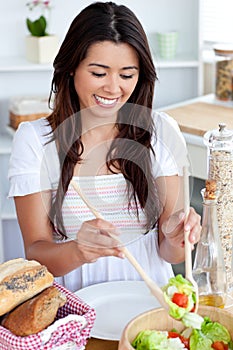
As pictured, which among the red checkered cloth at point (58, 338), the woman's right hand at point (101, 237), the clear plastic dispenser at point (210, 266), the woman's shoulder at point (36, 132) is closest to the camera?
the red checkered cloth at point (58, 338)

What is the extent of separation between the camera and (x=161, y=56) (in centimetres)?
282

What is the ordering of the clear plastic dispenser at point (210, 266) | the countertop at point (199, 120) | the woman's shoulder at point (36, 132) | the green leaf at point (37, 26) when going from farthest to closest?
the green leaf at point (37, 26)
the countertop at point (199, 120)
the woman's shoulder at point (36, 132)
the clear plastic dispenser at point (210, 266)

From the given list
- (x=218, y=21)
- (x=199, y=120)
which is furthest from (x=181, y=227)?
(x=218, y=21)

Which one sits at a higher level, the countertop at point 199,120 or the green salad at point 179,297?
the green salad at point 179,297

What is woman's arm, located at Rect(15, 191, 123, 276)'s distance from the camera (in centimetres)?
112

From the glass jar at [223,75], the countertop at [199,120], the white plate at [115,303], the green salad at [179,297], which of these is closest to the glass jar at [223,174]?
the white plate at [115,303]

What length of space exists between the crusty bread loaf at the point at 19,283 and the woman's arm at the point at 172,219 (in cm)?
29

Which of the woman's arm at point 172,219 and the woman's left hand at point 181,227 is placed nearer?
the woman's left hand at point 181,227

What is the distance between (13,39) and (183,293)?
1961 mm

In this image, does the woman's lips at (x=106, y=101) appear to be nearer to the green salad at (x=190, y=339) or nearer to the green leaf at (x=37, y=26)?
the green salad at (x=190, y=339)

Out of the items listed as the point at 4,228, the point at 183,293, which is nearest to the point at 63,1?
the point at 4,228

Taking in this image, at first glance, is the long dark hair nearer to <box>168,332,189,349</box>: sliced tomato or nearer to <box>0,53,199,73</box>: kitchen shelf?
<box>168,332,189,349</box>: sliced tomato

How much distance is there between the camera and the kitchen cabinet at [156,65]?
2748 mm

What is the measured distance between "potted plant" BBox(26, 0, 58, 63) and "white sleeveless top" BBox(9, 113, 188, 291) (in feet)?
3.67
